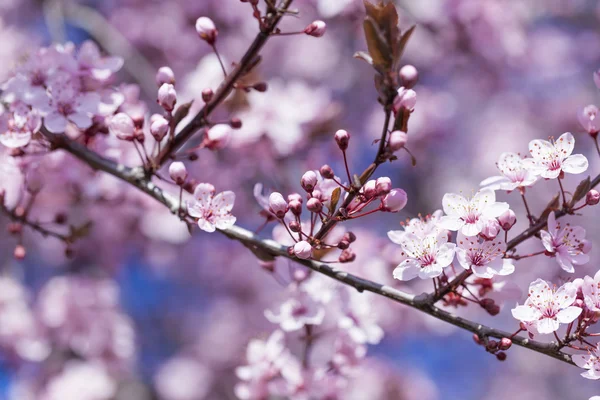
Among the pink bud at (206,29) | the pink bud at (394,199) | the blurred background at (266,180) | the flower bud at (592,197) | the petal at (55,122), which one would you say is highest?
the flower bud at (592,197)

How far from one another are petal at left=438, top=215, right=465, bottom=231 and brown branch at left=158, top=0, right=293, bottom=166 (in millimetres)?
609

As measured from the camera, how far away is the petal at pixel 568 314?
1.24 metres

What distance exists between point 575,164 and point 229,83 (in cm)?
86

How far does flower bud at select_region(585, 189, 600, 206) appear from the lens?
130 centimetres

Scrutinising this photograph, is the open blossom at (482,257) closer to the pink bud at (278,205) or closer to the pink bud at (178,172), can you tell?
the pink bud at (278,205)

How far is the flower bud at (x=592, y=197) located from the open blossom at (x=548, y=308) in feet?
0.62

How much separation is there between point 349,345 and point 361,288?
0.63m

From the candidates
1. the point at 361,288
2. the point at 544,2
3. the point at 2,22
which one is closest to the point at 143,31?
the point at 2,22

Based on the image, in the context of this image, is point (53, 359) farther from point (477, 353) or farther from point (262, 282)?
point (477, 353)

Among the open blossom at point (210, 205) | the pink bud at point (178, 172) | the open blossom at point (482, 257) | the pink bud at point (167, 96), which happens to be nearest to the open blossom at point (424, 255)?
the open blossom at point (482, 257)

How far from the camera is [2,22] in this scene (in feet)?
14.2

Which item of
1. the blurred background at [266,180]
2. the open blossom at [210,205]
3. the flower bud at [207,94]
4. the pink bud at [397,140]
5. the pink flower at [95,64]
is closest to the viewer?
the pink bud at [397,140]

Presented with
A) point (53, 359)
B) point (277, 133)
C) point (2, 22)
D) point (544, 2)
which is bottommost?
point (53, 359)

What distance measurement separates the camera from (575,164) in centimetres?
136
